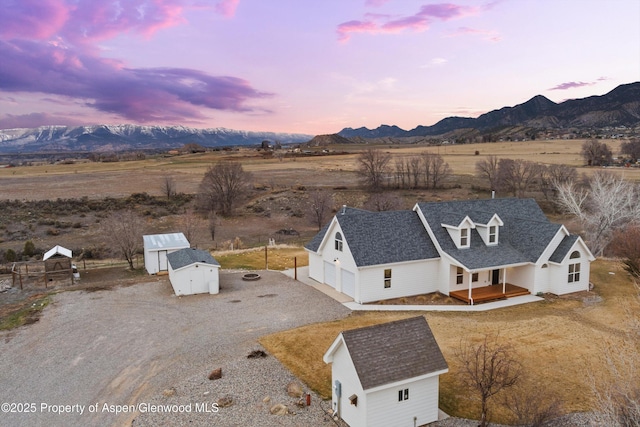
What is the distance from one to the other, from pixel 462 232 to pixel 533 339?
28.6ft

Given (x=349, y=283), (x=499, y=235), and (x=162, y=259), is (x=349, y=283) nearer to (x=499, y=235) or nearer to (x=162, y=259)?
(x=499, y=235)

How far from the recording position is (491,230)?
1099 inches

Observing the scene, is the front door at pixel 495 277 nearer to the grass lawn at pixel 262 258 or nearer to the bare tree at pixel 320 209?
the grass lawn at pixel 262 258

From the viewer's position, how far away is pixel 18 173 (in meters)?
121

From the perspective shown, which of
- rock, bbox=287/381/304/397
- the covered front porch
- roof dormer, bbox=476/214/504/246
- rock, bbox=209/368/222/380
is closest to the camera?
rock, bbox=287/381/304/397

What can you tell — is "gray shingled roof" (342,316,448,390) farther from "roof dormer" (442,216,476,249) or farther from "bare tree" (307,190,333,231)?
"bare tree" (307,190,333,231)

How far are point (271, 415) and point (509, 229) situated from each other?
2192 cm

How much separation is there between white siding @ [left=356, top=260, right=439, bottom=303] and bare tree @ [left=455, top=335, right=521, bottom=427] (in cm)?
684

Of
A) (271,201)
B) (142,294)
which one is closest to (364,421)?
(142,294)

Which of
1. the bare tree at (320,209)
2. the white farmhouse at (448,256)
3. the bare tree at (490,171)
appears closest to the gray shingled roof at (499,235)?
the white farmhouse at (448,256)

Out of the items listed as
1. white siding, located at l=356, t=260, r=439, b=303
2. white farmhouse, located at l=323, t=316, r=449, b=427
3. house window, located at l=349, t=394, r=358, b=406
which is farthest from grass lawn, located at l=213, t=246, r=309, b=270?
house window, located at l=349, t=394, r=358, b=406

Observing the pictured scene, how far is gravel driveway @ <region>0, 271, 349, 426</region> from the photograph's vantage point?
563 inches

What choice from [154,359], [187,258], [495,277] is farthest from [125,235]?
[495,277]

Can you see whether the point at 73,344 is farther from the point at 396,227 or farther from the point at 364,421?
the point at 396,227
